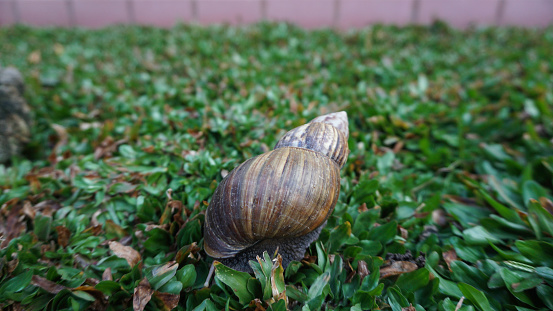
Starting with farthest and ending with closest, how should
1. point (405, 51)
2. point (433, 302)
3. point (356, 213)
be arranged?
point (405, 51) < point (356, 213) < point (433, 302)

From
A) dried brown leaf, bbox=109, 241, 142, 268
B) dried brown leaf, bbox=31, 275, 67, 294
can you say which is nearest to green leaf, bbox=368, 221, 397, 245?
dried brown leaf, bbox=109, 241, 142, 268

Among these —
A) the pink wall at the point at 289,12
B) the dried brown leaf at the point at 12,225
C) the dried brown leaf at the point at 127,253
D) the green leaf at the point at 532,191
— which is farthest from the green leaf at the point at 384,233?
the pink wall at the point at 289,12

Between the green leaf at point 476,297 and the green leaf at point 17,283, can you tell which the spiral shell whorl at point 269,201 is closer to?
the green leaf at point 476,297

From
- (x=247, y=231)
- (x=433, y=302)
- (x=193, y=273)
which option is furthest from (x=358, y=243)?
(x=193, y=273)

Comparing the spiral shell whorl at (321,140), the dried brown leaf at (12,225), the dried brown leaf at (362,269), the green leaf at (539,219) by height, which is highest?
the spiral shell whorl at (321,140)

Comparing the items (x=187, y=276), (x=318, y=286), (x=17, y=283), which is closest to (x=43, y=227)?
(x=17, y=283)

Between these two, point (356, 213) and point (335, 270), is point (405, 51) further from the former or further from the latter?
point (335, 270)
